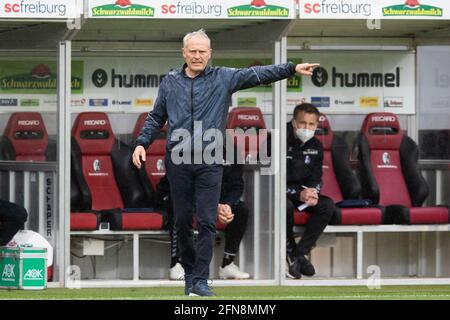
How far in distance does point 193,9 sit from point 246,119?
1.44 m

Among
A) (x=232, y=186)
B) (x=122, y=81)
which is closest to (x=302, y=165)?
(x=232, y=186)

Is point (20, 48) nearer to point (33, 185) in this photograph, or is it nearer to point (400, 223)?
point (33, 185)

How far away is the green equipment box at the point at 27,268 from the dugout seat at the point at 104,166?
1.06m

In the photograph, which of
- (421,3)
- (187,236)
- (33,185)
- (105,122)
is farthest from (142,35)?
(187,236)

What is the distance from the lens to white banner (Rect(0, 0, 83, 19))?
12.4m

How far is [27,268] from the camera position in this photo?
12727 mm

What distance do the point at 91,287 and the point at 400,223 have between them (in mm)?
2932

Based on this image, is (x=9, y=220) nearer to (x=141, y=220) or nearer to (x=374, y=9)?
(x=141, y=220)

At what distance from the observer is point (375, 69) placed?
1476cm

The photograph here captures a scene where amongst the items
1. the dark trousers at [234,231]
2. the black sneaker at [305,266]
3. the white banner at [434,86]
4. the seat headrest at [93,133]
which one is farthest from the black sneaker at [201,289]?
the white banner at [434,86]

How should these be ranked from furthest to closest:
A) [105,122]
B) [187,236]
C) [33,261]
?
[105,122] < [33,261] < [187,236]

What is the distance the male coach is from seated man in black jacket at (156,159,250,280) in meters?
2.48

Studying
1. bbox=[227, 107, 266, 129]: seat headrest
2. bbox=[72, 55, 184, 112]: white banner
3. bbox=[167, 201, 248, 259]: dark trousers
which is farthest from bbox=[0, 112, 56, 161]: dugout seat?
bbox=[227, 107, 266, 129]: seat headrest

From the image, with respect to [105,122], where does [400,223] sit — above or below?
below
